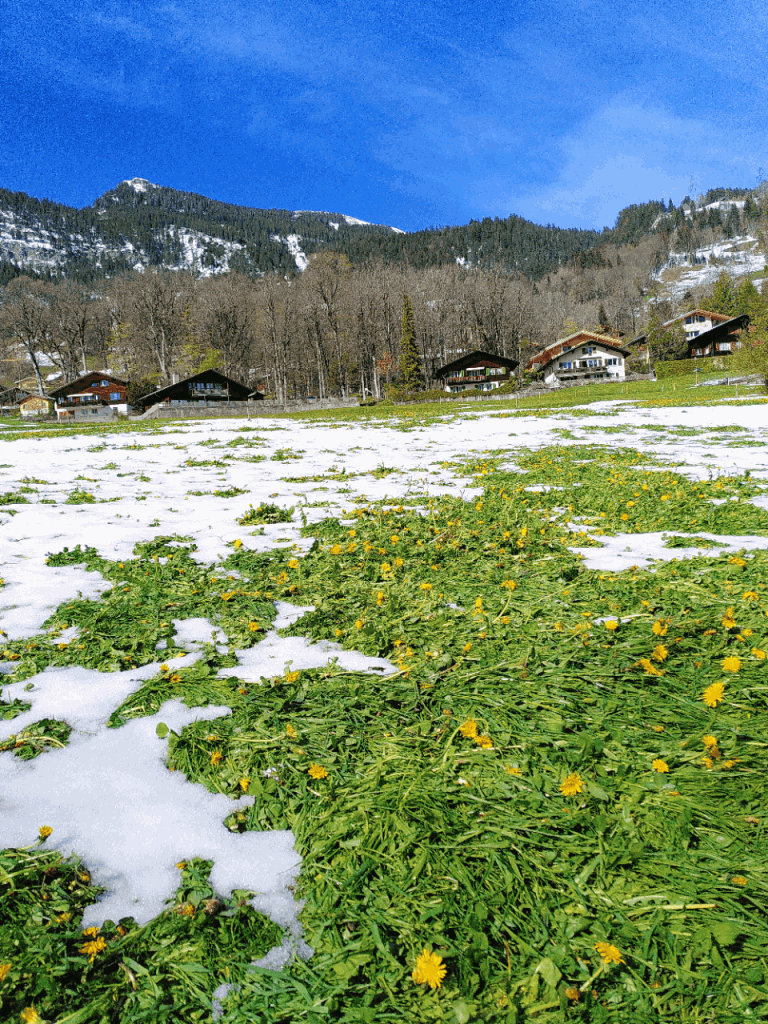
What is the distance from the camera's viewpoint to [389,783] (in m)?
2.05

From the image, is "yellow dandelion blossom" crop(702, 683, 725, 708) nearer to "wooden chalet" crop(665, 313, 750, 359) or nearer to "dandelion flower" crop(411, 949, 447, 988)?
"dandelion flower" crop(411, 949, 447, 988)

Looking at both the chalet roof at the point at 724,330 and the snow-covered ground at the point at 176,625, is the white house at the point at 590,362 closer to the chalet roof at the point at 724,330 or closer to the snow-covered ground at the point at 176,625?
the chalet roof at the point at 724,330

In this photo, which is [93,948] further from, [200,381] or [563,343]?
A: [563,343]

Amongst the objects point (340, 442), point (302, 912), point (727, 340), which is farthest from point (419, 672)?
point (727, 340)

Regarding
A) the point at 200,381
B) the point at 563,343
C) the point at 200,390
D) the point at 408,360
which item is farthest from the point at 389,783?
the point at 563,343

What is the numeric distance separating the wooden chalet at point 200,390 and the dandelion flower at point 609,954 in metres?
60.8

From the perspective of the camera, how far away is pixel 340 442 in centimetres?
1739

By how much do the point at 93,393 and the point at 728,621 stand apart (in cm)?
7498

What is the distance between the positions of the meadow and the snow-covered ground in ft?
0.06

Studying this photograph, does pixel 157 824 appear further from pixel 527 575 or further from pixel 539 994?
pixel 527 575

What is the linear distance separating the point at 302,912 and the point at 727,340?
300 ft

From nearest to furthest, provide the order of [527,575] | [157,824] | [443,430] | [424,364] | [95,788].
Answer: [157,824], [95,788], [527,575], [443,430], [424,364]

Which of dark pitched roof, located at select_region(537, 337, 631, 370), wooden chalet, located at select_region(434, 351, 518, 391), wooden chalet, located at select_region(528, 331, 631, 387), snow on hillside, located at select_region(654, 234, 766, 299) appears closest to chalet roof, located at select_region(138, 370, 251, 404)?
wooden chalet, located at select_region(434, 351, 518, 391)

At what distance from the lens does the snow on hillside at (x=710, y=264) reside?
137125mm
